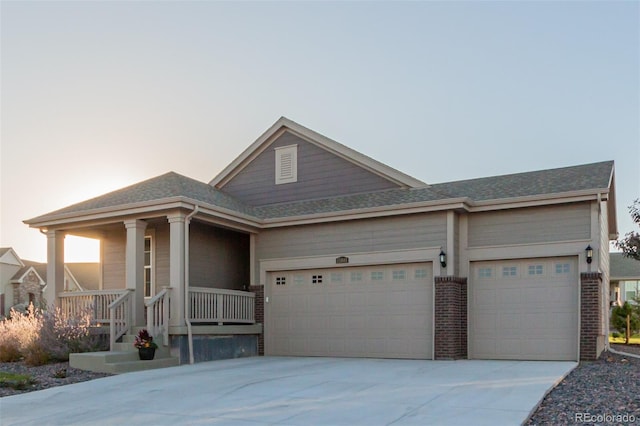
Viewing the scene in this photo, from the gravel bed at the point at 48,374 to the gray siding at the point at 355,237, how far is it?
5.59 meters

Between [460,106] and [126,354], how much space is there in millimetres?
10871

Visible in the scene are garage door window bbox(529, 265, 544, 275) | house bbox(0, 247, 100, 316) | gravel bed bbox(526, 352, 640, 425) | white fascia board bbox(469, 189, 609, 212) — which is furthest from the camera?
house bbox(0, 247, 100, 316)

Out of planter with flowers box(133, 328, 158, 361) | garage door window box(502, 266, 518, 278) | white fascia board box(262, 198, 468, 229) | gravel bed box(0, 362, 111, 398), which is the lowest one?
gravel bed box(0, 362, 111, 398)

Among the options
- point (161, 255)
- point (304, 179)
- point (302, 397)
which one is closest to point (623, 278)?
point (304, 179)

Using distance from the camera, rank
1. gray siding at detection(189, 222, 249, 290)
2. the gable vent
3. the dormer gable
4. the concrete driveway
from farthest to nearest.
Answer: the gable vent, the dormer gable, gray siding at detection(189, 222, 249, 290), the concrete driveway

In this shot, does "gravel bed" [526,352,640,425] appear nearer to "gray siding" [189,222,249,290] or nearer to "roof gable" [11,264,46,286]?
"gray siding" [189,222,249,290]

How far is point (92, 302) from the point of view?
45.9ft

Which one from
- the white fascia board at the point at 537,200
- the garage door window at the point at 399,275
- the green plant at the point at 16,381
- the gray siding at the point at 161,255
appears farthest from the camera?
the gray siding at the point at 161,255

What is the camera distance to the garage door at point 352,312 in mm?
13766

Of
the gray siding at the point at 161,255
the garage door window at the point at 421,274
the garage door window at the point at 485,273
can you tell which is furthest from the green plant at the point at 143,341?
the garage door window at the point at 485,273

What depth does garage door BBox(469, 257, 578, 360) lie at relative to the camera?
12.6 metres

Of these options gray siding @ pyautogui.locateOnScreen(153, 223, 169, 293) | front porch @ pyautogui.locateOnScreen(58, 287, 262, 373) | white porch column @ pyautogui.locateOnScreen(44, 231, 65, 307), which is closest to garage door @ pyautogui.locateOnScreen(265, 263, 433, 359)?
front porch @ pyautogui.locateOnScreen(58, 287, 262, 373)

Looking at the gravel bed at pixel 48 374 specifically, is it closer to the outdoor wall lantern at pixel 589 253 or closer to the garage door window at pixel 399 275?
the garage door window at pixel 399 275

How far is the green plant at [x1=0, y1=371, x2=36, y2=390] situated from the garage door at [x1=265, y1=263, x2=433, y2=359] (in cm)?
643
